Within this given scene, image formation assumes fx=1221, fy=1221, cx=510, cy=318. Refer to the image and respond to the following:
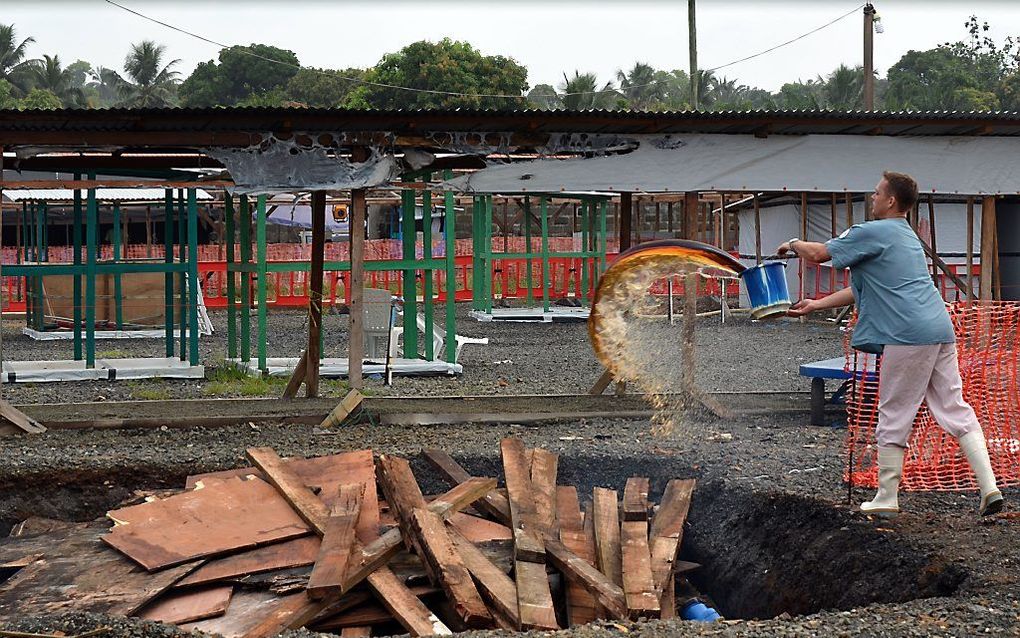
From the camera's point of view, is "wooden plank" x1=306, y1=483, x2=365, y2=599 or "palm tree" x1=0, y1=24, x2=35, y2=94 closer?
"wooden plank" x1=306, y1=483, x2=365, y2=599

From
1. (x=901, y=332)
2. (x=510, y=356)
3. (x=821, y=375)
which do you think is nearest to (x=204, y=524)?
(x=901, y=332)

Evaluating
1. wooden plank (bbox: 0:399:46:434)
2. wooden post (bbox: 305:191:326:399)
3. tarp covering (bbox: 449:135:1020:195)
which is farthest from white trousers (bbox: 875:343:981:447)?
wooden plank (bbox: 0:399:46:434)

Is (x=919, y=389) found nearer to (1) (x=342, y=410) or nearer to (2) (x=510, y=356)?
(1) (x=342, y=410)

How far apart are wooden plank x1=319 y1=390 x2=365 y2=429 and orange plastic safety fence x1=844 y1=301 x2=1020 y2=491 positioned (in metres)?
4.19

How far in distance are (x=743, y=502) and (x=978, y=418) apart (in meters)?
1.82

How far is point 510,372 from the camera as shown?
50.0 ft

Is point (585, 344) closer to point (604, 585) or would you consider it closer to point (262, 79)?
point (604, 585)

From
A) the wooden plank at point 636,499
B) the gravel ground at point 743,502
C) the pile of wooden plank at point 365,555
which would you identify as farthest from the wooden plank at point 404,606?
the wooden plank at point 636,499

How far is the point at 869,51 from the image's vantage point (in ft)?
72.6

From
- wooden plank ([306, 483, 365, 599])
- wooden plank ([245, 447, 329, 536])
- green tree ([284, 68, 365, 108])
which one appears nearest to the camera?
wooden plank ([306, 483, 365, 599])

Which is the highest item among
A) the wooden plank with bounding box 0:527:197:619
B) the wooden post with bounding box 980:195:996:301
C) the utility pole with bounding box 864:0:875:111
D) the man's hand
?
the utility pole with bounding box 864:0:875:111

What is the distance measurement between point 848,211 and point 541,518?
15.4m

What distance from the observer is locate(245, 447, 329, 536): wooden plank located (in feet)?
24.2

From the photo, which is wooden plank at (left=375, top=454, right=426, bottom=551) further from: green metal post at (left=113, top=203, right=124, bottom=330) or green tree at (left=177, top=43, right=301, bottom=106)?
green tree at (left=177, top=43, right=301, bottom=106)
